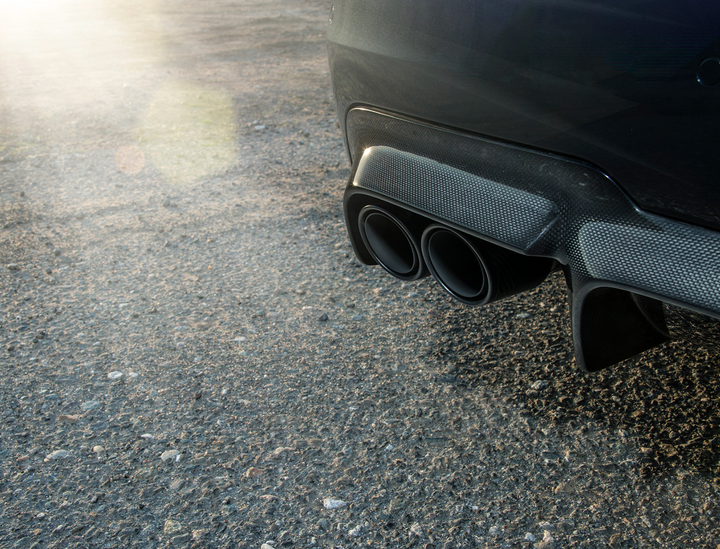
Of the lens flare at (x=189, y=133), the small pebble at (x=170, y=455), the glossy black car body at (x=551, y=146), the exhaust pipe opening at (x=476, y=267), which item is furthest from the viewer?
the lens flare at (x=189, y=133)

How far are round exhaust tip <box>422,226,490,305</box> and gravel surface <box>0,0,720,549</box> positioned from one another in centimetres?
38

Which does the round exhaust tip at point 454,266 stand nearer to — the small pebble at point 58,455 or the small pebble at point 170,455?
the small pebble at point 170,455

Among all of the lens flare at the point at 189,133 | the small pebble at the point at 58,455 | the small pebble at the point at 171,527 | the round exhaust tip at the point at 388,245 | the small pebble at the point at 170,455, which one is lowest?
the lens flare at the point at 189,133

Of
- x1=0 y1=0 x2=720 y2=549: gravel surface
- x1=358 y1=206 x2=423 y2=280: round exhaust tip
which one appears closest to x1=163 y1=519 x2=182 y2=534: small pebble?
x1=0 y1=0 x2=720 y2=549: gravel surface

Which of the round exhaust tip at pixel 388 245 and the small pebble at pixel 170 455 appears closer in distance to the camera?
the small pebble at pixel 170 455

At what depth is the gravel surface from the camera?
156 centimetres

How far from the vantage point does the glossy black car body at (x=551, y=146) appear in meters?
1.25

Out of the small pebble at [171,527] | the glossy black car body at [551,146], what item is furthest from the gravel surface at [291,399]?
the glossy black car body at [551,146]

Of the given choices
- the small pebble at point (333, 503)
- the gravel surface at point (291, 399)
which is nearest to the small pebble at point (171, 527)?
the gravel surface at point (291, 399)

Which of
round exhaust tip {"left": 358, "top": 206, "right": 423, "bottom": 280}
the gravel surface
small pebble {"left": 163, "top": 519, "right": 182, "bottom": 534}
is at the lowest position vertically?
the gravel surface

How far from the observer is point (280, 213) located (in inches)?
132

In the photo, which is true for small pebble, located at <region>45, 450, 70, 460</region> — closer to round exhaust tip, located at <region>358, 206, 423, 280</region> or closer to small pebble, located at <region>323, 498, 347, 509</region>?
small pebble, located at <region>323, 498, 347, 509</region>

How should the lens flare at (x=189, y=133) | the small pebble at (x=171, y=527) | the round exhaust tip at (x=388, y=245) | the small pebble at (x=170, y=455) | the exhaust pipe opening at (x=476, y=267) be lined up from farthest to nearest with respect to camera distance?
1. the lens flare at (x=189, y=133)
2. the round exhaust tip at (x=388, y=245)
3. the small pebble at (x=170, y=455)
4. the exhaust pipe opening at (x=476, y=267)
5. the small pebble at (x=171, y=527)

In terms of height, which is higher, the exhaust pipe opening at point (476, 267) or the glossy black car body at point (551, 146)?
the glossy black car body at point (551, 146)
